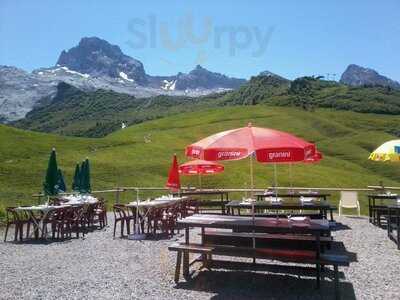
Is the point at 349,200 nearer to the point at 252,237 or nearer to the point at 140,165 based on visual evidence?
the point at 252,237

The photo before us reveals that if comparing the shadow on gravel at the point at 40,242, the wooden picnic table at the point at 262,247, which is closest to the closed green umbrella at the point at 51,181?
the shadow on gravel at the point at 40,242

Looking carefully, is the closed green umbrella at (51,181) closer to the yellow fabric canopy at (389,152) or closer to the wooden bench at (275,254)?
the wooden bench at (275,254)

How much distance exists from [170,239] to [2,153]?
2857cm

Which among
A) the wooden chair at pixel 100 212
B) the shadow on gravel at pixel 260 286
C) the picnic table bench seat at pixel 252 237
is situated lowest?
the shadow on gravel at pixel 260 286

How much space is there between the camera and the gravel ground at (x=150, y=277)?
8164 millimetres

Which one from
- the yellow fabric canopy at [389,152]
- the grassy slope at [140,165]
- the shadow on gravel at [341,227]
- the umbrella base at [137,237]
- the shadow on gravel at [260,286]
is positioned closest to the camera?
the shadow on gravel at [260,286]

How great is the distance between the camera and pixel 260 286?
8.72 m

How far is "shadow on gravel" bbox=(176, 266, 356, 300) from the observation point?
8.12m

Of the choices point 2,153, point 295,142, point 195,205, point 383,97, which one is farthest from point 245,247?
point 383,97

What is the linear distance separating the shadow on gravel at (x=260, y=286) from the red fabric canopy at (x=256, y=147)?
2.15 metres

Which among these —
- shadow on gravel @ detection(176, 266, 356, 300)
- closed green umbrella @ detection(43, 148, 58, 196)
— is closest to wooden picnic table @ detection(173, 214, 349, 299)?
shadow on gravel @ detection(176, 266, 356, 300)

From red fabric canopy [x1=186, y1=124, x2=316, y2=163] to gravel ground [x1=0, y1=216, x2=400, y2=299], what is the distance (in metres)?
2.14

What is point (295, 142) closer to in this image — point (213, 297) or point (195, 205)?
point (213, 297)

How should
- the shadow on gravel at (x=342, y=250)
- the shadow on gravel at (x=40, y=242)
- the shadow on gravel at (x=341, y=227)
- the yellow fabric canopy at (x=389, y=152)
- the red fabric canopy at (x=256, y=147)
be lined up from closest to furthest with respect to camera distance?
the red fabric canopy at (x=256, y=147), the shadow on gravel at (x=342, y=250), the yellow fabric canopy at (x=389, y=152), the shadow on gravel at (x=40, y=242), the shadow on gravel at (x=341, y=227)
